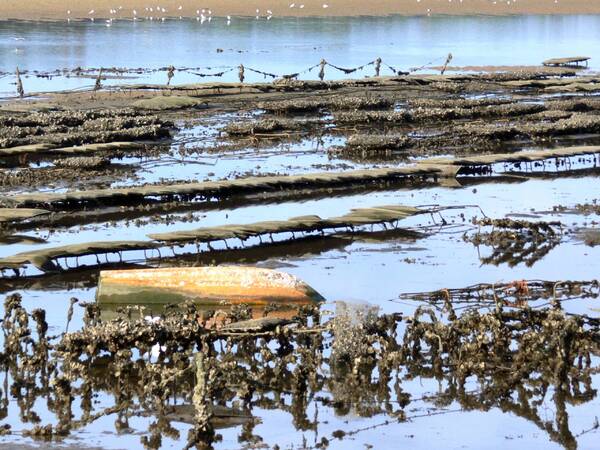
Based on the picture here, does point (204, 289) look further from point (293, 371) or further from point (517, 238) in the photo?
point (517, 238)

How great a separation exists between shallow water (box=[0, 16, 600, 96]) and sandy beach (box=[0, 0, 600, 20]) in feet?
3.10

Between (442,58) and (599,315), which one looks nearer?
(599,315)

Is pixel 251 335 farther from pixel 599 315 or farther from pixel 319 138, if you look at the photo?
pixel 319 138

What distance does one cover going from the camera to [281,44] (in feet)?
257

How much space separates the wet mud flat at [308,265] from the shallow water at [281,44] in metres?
16.4

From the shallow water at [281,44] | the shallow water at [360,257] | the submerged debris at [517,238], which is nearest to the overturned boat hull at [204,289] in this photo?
the shallow water at [360,257]

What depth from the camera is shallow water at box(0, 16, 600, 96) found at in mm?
62250

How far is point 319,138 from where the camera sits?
36.5 metres

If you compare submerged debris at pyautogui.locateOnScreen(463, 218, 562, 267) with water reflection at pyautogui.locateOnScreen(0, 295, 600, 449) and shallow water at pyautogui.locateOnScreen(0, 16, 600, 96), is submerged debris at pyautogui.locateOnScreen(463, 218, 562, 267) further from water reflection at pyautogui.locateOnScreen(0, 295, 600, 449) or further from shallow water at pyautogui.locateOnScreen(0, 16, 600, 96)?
shallow water at pyautogui.locateOnScreen(0, 16, 600, 96)

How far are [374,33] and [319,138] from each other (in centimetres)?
5405

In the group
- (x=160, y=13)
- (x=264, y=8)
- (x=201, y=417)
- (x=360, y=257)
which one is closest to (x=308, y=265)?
(x=360, y=257)

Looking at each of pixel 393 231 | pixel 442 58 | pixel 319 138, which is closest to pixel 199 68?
pixel 442 58

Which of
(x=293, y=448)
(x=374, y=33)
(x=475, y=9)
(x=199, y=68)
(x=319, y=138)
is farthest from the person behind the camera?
(x=475, y=9)

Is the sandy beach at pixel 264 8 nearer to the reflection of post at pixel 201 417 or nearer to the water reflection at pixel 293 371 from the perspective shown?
the water reflection at pixel 293 371
